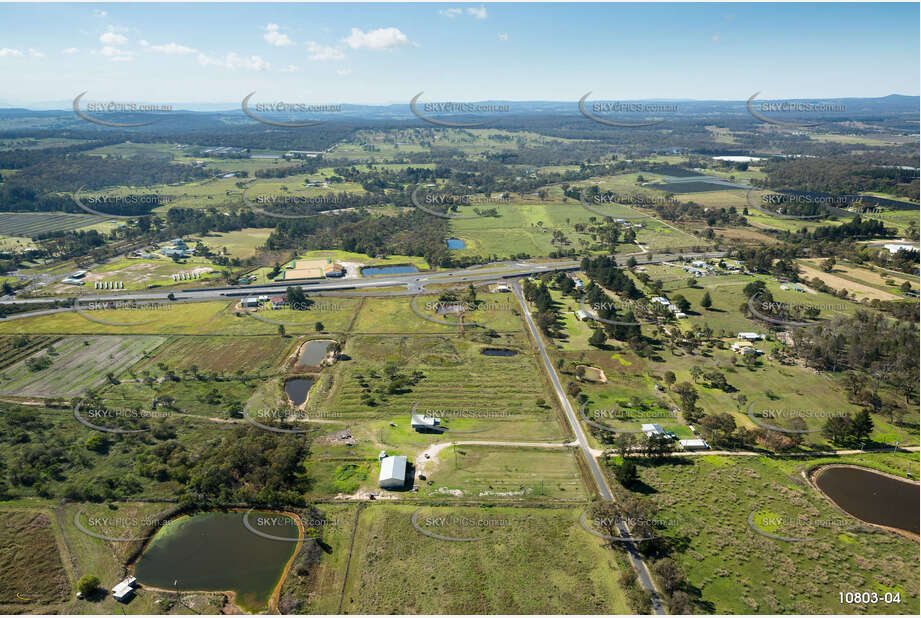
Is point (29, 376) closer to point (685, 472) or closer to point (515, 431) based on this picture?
point (515, 431)

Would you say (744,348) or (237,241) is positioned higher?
(237,241)

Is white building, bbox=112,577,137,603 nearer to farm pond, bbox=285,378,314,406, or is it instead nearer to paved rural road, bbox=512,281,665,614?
farm pond, bbox=285,378,314,406

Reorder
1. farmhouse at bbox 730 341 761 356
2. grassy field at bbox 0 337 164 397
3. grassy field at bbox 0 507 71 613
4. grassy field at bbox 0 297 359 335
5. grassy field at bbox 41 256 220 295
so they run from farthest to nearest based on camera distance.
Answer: grassy field at bbox 41 256 220 295 → grassy field at bbox 0 297 359 335 → farmhouse at bbox 730 341 761 356 → grassy field at bbox 0 337 164 397 → grassy field at bbox 0 507 71 613

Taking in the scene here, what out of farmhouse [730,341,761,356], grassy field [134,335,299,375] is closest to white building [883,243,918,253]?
farmhouse [730,341,761,356]

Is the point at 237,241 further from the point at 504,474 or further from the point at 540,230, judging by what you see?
the point at 504,474

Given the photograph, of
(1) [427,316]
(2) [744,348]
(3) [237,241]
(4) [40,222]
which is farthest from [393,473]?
(4) [40,222]
